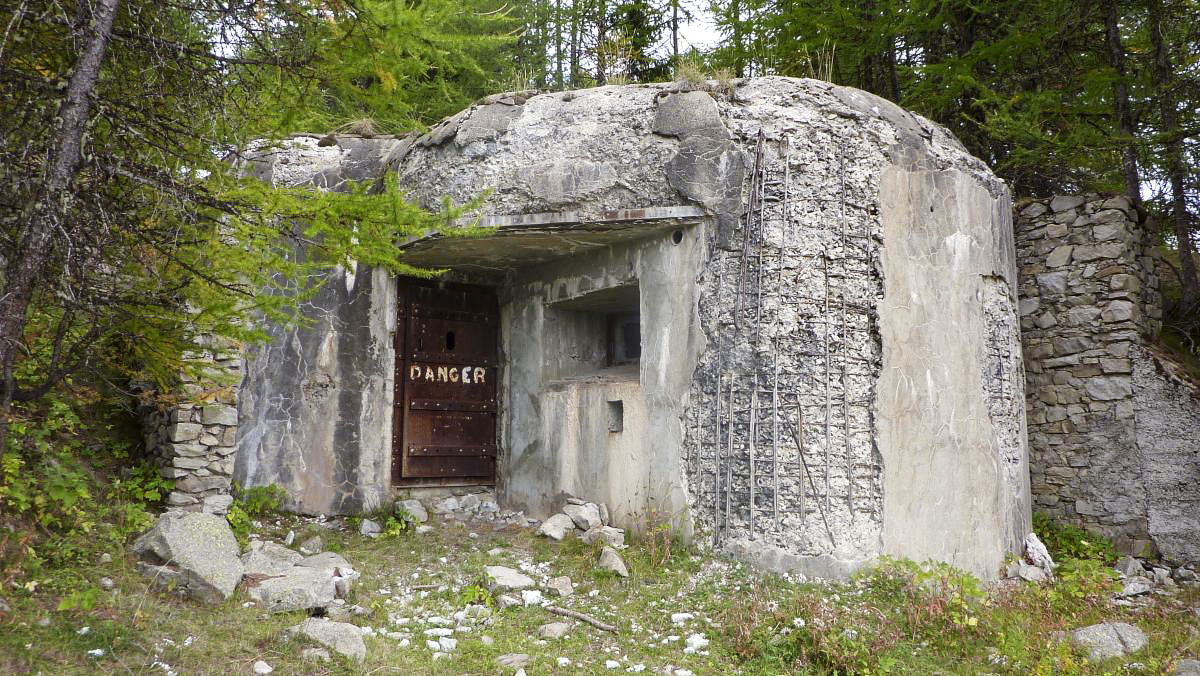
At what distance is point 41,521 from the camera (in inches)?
211

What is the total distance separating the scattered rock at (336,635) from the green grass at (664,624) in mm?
71

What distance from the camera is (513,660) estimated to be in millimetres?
4562

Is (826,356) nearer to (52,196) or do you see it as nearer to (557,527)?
(557,527)

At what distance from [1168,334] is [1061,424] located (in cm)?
151

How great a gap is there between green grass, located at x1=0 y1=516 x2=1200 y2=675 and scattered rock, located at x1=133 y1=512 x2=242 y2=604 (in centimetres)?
10

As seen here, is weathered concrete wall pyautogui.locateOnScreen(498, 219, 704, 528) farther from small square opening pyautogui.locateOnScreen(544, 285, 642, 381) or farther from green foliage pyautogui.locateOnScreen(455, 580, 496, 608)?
green foliage pyautogui.locateOnScreen(455, 580, 496, 608)

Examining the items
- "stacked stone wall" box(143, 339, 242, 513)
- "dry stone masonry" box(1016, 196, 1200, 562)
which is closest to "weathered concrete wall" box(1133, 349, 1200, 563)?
"dry stone masonry" box(1016, 196, 1200, 562)

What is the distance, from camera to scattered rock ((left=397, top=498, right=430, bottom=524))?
765cm

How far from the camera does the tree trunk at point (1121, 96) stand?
841cm

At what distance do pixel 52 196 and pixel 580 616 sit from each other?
3.66 metres

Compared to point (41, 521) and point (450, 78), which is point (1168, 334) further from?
point (450, 78)

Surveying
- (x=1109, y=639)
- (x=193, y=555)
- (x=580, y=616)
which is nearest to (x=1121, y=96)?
(x=1109, y=639)

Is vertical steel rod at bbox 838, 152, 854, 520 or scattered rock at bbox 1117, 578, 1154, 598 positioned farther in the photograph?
scattered rock at bbox 1117, 578, 1154, 598

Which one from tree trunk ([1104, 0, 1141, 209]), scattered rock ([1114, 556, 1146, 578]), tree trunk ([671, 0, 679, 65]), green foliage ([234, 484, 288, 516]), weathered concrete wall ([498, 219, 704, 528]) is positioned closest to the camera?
weathered concrete wall ([498, 219, 704, 528])
